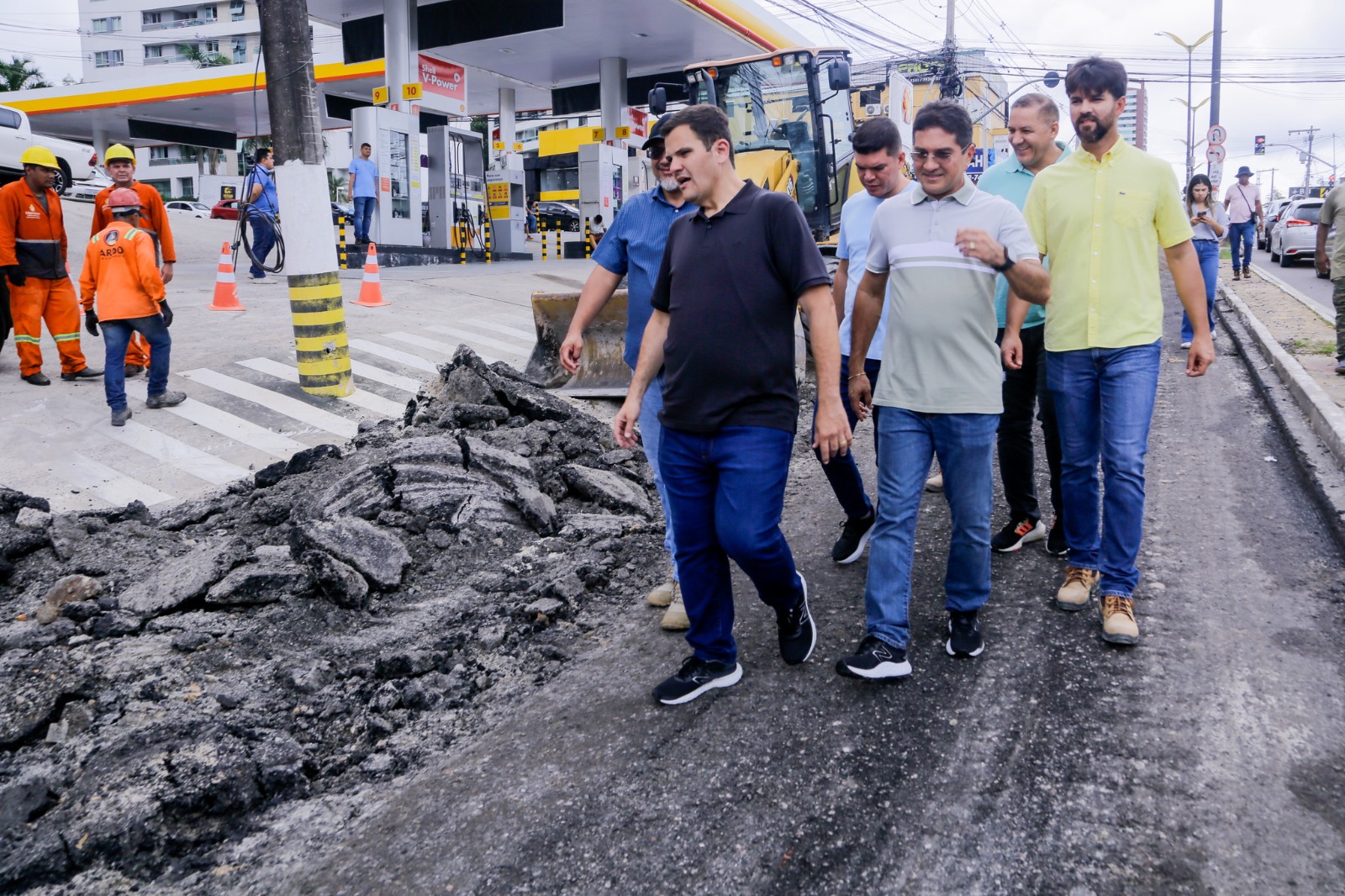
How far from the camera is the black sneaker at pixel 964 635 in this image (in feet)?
12.5

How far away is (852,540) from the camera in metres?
5.05

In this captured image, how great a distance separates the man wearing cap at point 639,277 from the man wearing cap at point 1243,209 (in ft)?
49.7

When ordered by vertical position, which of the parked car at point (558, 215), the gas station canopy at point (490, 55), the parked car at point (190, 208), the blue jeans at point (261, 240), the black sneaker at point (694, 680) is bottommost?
the black sneaker at point (694, 680)

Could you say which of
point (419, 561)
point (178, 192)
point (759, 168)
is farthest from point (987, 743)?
point (178, 192)

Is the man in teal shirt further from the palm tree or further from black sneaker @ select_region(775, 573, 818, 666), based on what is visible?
the palm tree

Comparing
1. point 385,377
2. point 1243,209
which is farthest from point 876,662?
point 1243,209

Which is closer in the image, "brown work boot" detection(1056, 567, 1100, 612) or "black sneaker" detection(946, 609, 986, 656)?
"black sneaker" detection(946, 609, 986, 656)

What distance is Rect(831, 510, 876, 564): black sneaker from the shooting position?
5.02 meters

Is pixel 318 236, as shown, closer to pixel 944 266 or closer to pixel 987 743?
pixel 944 266

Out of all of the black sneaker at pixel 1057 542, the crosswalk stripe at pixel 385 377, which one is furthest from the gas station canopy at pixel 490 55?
the black sneaker at pixel 1057 542

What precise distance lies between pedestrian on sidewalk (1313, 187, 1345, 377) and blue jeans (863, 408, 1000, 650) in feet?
22.0

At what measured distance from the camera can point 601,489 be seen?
6109mm

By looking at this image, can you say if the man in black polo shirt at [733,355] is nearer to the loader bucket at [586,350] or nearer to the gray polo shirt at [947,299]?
the gray polo shirt at [947,299]

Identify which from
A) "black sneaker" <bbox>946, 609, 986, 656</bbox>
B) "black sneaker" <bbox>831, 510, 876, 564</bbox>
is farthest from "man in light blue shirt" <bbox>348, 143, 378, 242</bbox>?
"black sneaker" <bbox>946, 609, 986, 656</bbox>
